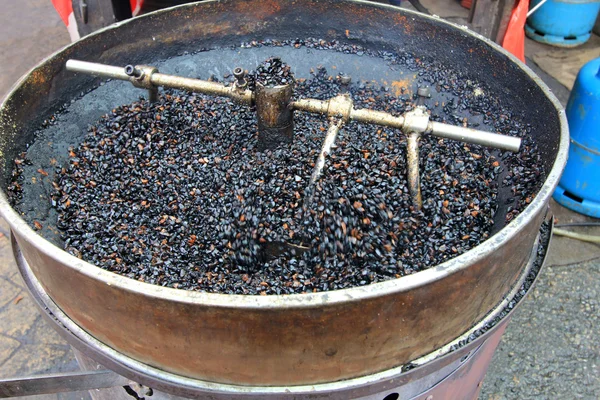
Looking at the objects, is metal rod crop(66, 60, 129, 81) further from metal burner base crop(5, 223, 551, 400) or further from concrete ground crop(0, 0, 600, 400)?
concrete ground crop(0, 0, 600, 400)

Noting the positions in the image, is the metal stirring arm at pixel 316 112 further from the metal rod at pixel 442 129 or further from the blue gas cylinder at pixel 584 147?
the blue gas cylinder at pixel 584 147

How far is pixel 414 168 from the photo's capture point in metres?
1.81

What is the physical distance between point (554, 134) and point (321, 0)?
4.68 ft

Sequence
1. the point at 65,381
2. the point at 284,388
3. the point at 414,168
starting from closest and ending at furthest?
1. the point at 284,388
2. the point at 65,381
3. the point at 414,168

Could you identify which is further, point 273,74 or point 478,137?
point 273,74

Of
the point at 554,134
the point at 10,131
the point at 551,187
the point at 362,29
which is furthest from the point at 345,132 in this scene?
the point at 10,131

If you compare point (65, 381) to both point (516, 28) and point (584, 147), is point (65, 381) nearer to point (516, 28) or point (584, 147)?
point (516, 28)

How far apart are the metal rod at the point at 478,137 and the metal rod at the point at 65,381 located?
1401mm

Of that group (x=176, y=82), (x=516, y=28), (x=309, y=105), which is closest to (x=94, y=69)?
(x=176, y=82)

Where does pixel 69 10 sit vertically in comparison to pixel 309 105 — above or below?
below

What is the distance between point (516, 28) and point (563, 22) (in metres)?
3.43

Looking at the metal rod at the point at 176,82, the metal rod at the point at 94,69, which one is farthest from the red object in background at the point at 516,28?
the metal rod at the point at 94,69

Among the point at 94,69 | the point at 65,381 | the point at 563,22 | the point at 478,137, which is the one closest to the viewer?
the point at 65,381

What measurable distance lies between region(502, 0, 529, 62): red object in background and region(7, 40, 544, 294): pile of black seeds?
145 centimetres
